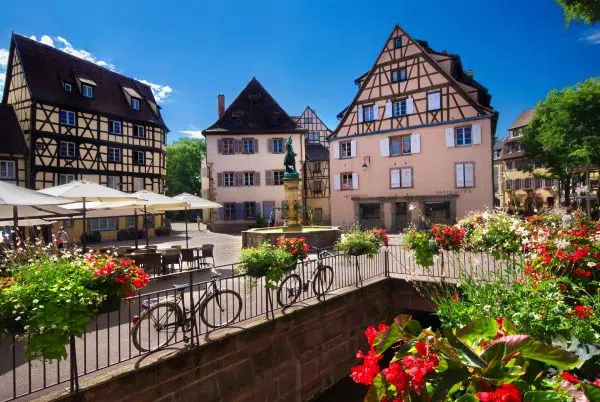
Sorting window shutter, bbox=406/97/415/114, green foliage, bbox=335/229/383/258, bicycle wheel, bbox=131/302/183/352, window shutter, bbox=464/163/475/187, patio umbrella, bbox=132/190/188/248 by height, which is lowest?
bicycle wheel, bbox=131/302/183/352

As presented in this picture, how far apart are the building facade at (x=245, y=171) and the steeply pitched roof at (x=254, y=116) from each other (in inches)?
3.2

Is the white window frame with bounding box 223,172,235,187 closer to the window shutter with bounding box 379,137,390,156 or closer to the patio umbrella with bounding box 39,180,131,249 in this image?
the window shutter with bounding box 379,137,390,156

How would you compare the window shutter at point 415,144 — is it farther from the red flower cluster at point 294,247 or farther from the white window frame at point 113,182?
the red flower cluster at point 294,247

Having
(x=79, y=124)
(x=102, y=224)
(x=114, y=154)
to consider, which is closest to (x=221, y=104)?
(x=114, y=154)

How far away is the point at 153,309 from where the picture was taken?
556 centimetres

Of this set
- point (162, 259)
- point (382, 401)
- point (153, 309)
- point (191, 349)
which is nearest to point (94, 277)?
point (153, 309)

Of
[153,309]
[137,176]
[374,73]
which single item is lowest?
[153,309]

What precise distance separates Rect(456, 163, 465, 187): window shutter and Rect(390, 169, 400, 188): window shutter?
13.4 ft

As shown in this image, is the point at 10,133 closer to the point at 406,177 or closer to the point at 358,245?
the point at 358,245

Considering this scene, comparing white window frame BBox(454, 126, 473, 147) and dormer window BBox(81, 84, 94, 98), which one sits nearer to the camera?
white window frame BBox(454, 126, 473, 147)

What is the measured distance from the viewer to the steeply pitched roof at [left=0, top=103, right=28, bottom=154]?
2214 centimetres

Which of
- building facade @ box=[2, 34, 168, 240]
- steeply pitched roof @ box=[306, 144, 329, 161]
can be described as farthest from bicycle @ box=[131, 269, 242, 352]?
steeply pitched roof @ box=[306, 144, 329, 161]

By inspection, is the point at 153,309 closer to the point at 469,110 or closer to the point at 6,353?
the point at 6,353

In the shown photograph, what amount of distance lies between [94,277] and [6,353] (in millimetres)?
2430
